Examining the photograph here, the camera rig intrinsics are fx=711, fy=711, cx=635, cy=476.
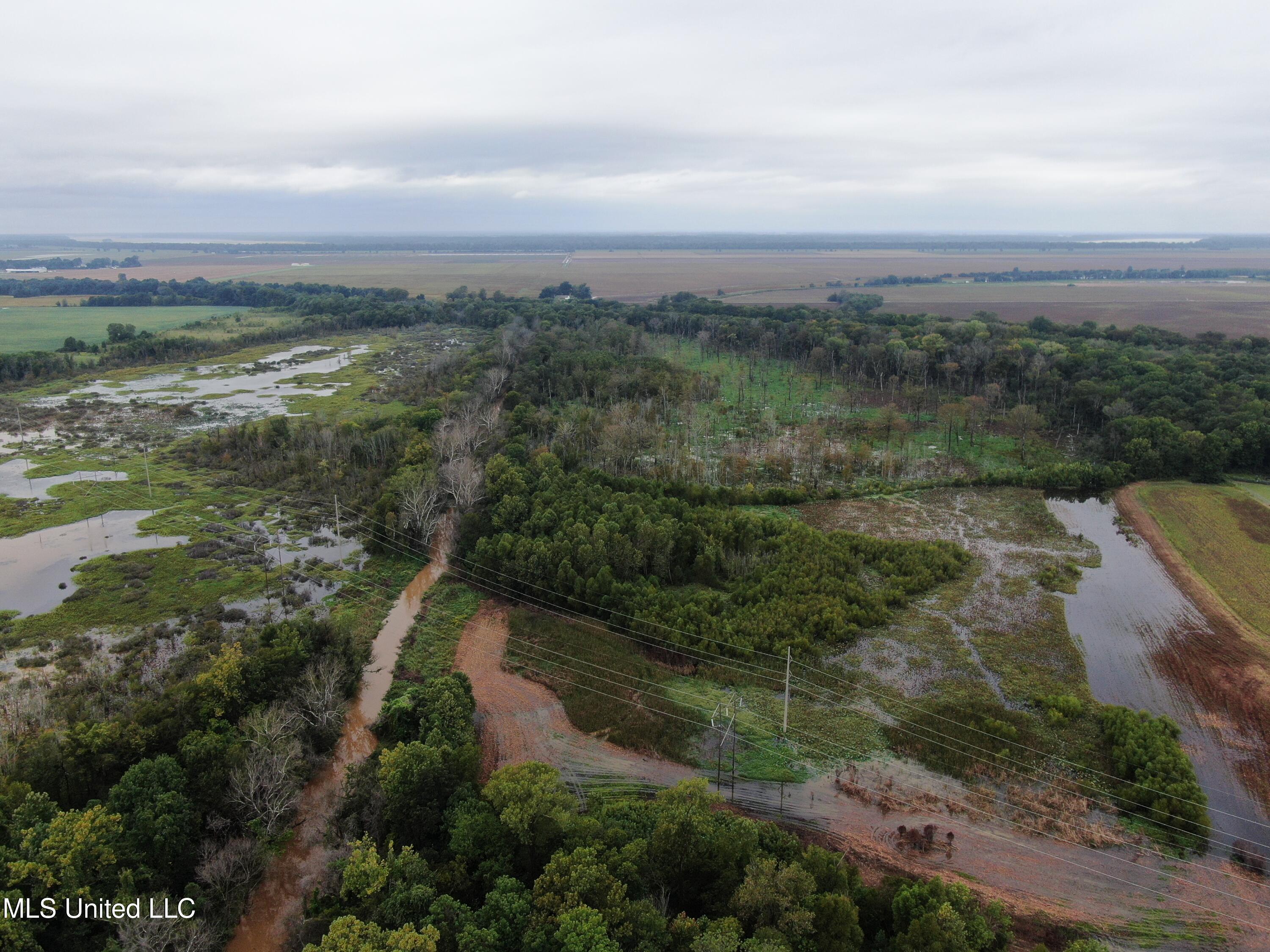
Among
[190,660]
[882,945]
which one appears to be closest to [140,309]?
[190,660]

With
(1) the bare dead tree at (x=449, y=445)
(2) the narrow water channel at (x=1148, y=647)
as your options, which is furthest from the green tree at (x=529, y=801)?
(1) the bare dead tree at (x=449, y=445)

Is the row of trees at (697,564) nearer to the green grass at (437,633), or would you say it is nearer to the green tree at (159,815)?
the green grass at (437,633)

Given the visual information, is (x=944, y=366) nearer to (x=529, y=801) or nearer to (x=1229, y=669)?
(x=1229, y=669)

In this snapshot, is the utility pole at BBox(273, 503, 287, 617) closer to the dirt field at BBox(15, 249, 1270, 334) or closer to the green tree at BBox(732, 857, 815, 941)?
the green tree at BBox(732, 857, 815, 941)

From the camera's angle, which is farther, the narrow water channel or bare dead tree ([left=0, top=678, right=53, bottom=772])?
the narrow water channel

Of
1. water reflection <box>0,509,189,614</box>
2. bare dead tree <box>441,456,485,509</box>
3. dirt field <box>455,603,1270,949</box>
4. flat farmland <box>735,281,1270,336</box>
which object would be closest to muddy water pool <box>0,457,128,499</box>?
water reflection <box>0,509,189,614</box>
